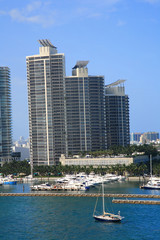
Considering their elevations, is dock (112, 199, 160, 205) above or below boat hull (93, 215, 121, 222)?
above

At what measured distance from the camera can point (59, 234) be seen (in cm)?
8838

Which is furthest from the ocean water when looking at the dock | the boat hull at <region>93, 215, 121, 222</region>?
the dock

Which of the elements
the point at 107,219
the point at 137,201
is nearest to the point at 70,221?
the point at 107,219

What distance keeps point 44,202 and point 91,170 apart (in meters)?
69.5

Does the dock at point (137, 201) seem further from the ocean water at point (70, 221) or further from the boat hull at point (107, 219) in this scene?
the boat hull at point (107, 219)

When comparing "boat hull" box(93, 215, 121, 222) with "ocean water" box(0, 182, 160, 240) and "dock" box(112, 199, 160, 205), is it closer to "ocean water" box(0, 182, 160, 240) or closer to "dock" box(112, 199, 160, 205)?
"ocean water" box(0, 182, 160, 240)

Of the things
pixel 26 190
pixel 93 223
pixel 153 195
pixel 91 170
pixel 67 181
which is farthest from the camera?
pixel 91 170

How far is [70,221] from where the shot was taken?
98.8m

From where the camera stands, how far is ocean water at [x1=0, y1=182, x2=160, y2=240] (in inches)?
3442

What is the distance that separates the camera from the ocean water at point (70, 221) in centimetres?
8744

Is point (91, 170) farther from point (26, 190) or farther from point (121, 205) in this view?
point (121, 205)

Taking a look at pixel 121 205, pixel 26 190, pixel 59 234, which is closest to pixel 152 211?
pixel 121 205

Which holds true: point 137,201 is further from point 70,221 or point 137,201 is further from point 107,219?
point 70,221

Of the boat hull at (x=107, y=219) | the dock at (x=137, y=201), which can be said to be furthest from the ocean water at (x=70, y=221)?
the dock at (x=137, y=201)
